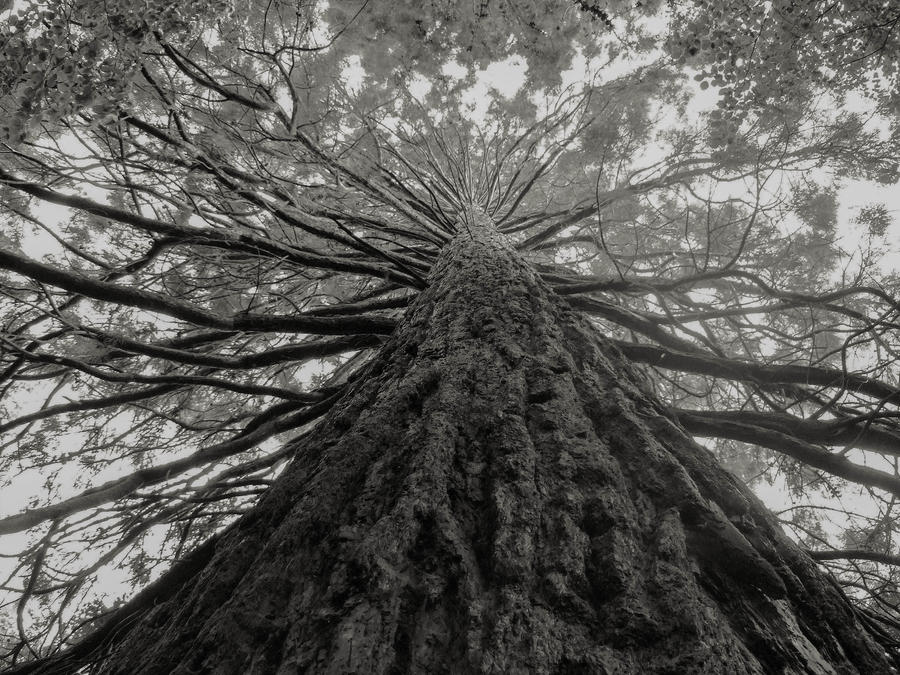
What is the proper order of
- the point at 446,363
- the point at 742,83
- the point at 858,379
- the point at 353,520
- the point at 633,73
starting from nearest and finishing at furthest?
the point at 353,520, the point at 446,363, the point at 858,379, the point at 742,83, the point at 633,73

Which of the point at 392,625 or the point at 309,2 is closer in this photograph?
the point at 392,625

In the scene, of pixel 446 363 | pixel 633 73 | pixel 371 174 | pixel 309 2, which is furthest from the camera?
pixel 633 73

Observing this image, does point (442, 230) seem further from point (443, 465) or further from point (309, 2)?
point (443, 465)

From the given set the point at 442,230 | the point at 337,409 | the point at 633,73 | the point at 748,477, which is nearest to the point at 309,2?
the point at 442,230

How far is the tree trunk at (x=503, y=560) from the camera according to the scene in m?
0.56

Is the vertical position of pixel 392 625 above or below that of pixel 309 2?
below

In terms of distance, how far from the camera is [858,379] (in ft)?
6.43

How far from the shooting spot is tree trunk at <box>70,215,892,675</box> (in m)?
0.56

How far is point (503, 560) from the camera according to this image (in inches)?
25.6

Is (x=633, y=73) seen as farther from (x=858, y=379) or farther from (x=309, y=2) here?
(x=858, y=379)

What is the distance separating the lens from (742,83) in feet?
10.7

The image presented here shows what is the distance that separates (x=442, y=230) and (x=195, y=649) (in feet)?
11.5

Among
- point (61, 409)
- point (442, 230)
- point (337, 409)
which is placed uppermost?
point (442, 230)

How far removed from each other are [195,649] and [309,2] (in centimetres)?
459
